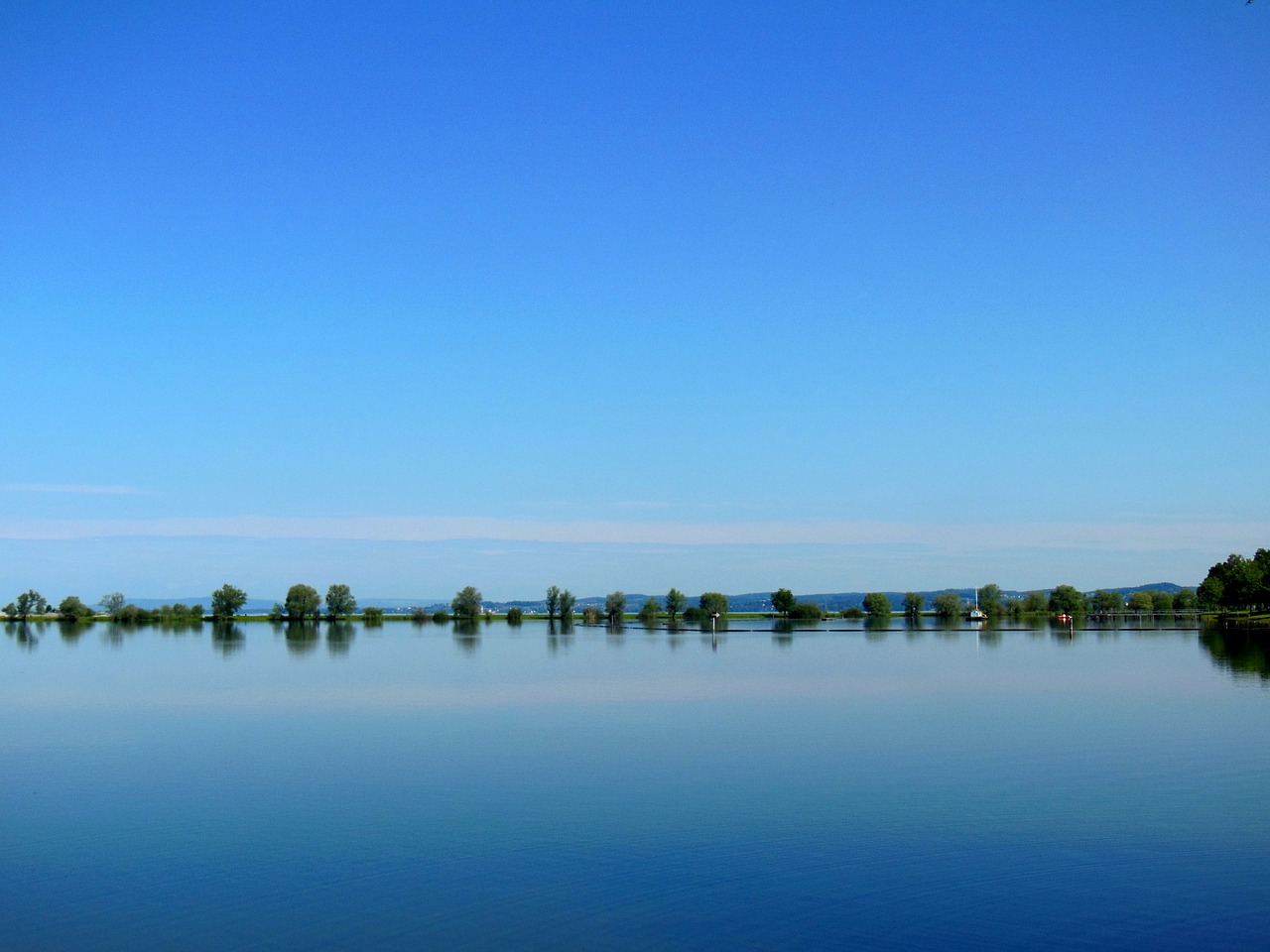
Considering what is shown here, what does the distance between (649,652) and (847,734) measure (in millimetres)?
35924

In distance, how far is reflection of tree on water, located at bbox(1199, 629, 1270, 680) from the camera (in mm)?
40547

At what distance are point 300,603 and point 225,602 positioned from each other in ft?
28.4

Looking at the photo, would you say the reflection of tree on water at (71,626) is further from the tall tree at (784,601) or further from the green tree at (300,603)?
the tall tree at (784,601)

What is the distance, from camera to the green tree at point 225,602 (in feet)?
420

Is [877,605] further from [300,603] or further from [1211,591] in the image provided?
[300,603]

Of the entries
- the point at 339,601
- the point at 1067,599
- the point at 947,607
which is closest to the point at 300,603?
the point at 339,601

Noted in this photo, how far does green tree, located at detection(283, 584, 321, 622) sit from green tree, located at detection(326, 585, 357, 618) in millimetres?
5634

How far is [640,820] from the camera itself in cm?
1572

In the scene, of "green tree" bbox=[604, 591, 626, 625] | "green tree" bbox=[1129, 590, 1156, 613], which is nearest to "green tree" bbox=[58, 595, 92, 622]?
"green tree" bbox=[604, 591, 626, 625]

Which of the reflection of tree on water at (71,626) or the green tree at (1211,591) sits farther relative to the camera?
the green tree at (1211,591)

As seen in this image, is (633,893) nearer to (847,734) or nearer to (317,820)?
(317,820)

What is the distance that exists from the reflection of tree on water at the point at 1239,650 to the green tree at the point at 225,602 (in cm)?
10392

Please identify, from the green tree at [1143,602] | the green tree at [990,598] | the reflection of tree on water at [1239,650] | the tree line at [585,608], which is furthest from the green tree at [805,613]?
the reflection of tree on water at [1239,650]

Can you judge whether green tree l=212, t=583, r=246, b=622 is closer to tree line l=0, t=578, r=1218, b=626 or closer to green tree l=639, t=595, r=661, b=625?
tree line l=0, t=578, r=1218, b=626
